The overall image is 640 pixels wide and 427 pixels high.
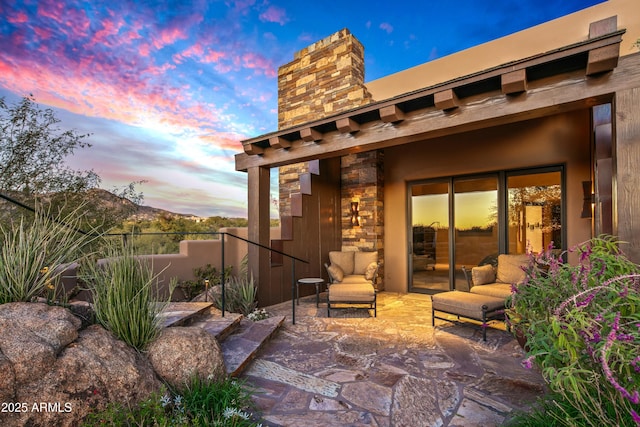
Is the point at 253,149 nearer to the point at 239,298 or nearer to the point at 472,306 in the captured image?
A: the point at 239,298

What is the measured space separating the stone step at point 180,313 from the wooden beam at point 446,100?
3.38 meters

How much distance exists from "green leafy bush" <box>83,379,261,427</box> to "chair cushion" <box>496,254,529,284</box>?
398 cm

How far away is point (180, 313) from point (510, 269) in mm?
4446

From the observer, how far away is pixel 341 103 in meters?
7.22

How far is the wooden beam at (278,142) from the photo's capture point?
4.75 m

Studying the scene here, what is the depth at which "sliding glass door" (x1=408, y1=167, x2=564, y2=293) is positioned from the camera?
5.50 m

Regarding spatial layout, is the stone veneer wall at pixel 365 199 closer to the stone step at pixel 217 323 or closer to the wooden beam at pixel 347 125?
the wooden beam at pixel 347 125

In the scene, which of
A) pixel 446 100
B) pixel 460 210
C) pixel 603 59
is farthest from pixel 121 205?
pixel 603 59

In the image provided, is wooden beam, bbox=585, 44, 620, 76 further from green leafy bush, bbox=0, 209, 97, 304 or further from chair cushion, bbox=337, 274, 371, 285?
green leafy bush, bbox=0, 209, 97, 304

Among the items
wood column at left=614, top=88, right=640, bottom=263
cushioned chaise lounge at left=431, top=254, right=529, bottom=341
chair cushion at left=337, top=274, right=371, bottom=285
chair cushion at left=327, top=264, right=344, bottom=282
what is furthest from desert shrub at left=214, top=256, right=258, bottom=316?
wood column at left=614, top=88, right=640, bottom=263

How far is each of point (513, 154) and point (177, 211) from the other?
7974mm

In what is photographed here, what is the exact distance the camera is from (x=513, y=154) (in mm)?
5570

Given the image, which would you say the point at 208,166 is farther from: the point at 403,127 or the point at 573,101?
the point at 573,101

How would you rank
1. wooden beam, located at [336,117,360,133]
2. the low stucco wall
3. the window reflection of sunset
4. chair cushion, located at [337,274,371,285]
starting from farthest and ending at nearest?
the window reflection of sunset → the low stucco wall → chair cushion, located at [337,274,371,285] → wooden beam, located at [336,117,360,133]
